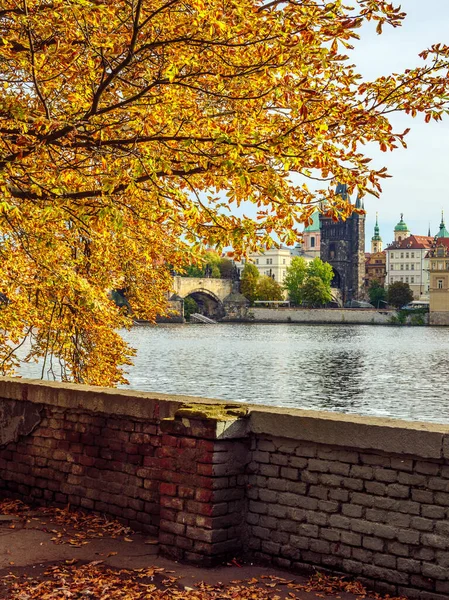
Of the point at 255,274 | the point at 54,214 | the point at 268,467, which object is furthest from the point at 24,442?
the point at 255,274

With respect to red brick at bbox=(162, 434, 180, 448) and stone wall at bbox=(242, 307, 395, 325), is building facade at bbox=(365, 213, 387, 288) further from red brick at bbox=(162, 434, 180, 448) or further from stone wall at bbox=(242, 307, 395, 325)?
red brick at bbox=(162, 434, 180, 448)

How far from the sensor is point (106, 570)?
21.7ft

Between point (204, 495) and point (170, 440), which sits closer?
point (204, 495)

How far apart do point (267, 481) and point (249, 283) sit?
142 m

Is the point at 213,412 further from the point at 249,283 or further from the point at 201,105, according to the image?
the point at 249,283

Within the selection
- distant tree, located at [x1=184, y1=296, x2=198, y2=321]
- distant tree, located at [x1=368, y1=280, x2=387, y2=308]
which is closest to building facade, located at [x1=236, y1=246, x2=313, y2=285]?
distant tree, located at [x1=368, y1=280, x2=387, y2=308]

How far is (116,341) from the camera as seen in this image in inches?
671

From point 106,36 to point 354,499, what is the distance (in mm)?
4827

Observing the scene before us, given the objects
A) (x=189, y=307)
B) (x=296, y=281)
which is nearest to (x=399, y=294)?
(x=296, y=281)

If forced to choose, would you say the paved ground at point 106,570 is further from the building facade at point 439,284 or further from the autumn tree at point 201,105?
the building facade at point 439,284

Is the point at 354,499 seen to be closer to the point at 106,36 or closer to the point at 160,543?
the point at 160,543

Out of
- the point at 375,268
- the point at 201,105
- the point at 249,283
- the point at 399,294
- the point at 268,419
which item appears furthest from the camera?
the point at 375,268

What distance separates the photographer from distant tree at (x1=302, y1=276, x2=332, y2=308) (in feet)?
493

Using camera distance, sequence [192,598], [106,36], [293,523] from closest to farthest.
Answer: [192,598], [293,523], [106,36]
